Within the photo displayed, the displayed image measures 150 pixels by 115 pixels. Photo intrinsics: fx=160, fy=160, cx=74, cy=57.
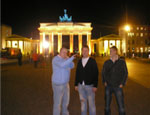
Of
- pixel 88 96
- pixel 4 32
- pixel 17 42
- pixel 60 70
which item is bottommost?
pixel 88 96

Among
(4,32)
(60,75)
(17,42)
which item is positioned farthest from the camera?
(4,32)

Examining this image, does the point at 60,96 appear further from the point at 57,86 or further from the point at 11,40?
the point at 11,40

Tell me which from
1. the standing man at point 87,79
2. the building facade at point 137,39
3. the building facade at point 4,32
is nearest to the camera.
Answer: the standing man at point 87,79

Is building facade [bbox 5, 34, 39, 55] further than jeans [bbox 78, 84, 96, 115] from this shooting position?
Yes

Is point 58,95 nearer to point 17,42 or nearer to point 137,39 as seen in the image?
point 17,42

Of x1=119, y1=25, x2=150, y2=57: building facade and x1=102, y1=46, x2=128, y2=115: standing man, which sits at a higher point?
x1=119, y1=25, x2=150, y2=57: building facade

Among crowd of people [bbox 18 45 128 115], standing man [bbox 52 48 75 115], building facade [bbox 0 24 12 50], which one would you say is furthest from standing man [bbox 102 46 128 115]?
building facade [bbox 0 24 12 50]

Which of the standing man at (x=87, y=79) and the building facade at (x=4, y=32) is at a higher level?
the building facade at (x=4, y=32)

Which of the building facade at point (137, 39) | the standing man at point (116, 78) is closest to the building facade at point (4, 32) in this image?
the building facade at point (137, 39)

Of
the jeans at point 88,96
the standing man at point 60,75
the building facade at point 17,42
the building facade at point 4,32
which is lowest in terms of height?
the jeans at point 88,96

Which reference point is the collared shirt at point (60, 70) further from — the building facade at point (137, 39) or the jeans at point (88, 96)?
the building facade at point (137, 39)

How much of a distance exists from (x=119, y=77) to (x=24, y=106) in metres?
A: 3.68

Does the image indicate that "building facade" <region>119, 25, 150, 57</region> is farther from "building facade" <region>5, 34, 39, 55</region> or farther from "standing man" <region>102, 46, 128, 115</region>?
"standing man" <region>102, 46, 128, 115</region>

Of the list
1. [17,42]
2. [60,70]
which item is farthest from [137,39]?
[60,70]
